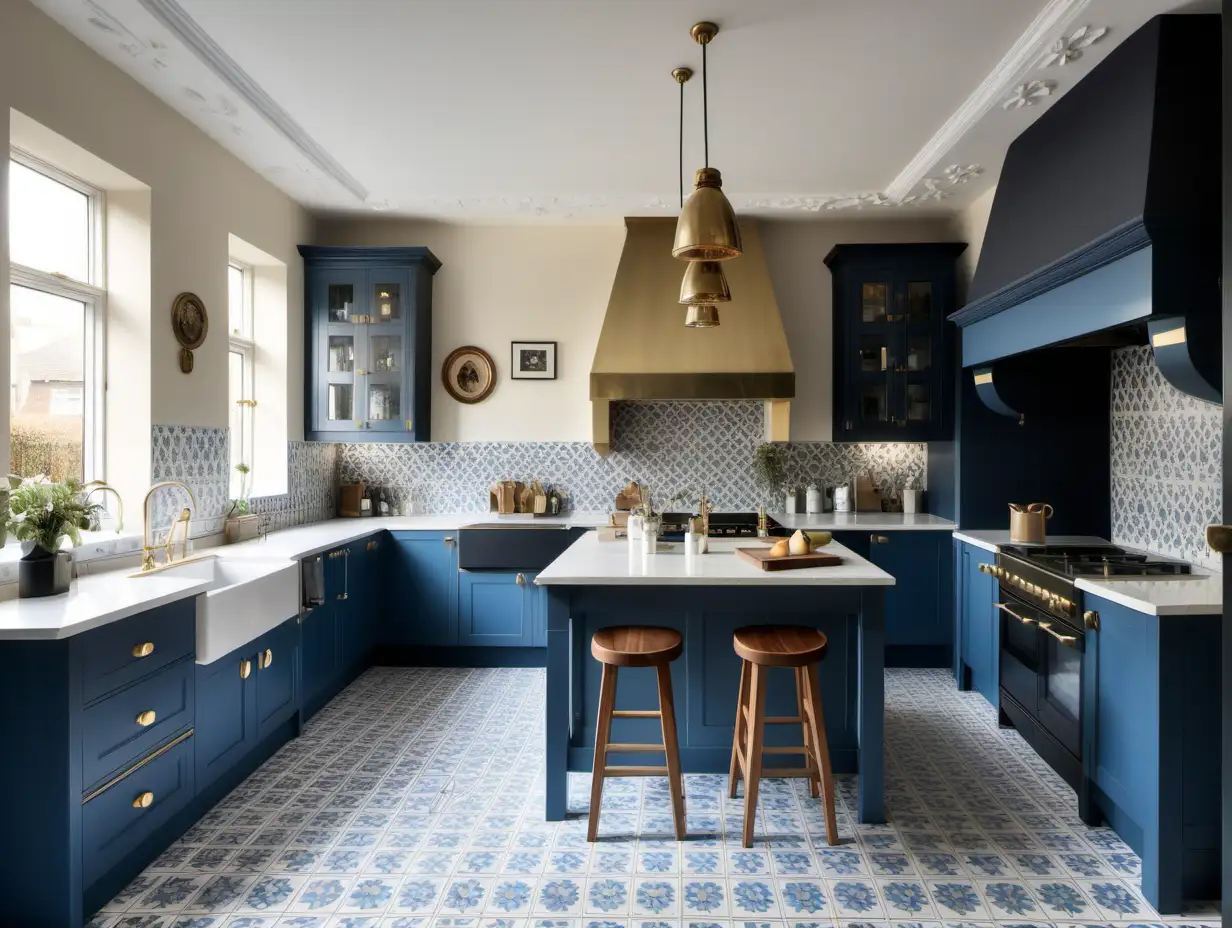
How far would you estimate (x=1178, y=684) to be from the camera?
7.50 feet

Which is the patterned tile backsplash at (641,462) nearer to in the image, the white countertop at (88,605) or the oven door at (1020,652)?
the oven door at (1020,652)

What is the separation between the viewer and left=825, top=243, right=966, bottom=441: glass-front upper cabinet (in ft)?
16.1

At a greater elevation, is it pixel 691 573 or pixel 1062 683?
pixel 691 573

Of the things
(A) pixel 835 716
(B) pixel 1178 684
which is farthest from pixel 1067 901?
(A) pixel 835 716

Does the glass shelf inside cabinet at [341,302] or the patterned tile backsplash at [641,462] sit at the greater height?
the glass shelf inside cabinet at [341,302]

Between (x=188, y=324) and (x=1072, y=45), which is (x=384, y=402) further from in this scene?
(x=1072, y=45)

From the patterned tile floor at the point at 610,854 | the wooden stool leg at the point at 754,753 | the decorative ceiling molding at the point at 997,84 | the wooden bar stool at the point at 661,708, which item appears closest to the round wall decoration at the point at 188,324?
the patterned tile floor at the point at 610,854

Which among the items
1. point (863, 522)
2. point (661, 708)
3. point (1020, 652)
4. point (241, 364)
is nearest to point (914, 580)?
point (863, 522)

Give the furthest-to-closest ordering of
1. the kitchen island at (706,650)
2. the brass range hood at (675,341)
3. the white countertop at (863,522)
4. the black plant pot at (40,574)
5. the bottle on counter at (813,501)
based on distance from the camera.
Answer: the bottle on counter at (813,501), the brass range hood at (675,341), the white countertop at (863,522), the kitchen island at (706,650), the black plant pot at (40,574)

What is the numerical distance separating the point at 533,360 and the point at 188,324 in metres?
2.36

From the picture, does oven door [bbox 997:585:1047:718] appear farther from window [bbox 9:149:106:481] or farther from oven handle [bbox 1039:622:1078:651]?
window [bbox 9:149:106:481]

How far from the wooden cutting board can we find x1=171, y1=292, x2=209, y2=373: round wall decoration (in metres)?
2.93

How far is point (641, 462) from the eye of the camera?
5.48 meters

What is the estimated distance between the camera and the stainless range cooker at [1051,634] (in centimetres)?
281
